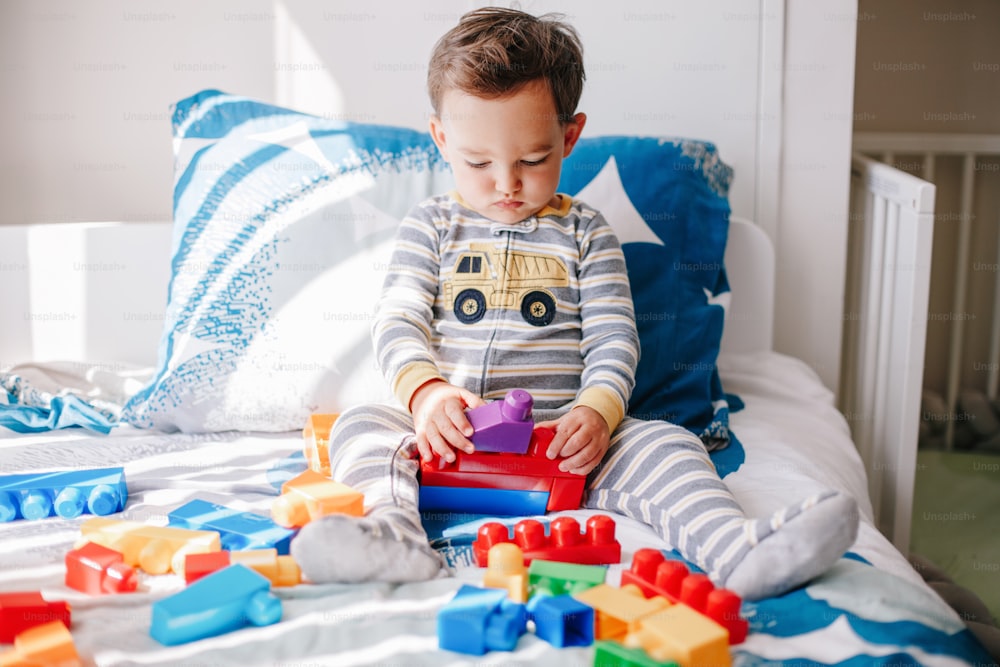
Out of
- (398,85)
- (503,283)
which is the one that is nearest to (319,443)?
(503,283)

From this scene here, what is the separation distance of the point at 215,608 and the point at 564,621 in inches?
11.6

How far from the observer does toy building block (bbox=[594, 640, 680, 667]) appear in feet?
2.39

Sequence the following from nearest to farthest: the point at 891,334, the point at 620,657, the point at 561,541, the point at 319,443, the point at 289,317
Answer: the point at 620,657 < the point at 561,541 < the point at 319,443 < the point at 289,317 < the point at 891,334

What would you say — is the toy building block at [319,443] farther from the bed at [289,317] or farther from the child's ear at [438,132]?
the child's ear at [438,132]

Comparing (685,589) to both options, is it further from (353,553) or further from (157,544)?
(157,544)

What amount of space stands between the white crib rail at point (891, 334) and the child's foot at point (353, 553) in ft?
2.99

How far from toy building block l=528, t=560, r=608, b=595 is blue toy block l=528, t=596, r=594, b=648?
53mm

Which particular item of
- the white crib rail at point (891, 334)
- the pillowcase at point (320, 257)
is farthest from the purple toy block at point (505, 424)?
the white crib rail at point (891, 334)

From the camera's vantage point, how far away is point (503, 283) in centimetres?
127

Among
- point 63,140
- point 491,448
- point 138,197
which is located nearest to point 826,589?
point 491,448

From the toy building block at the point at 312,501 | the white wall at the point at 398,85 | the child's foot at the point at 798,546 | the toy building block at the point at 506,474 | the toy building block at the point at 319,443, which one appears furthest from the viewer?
the white wall at the point at 398,85

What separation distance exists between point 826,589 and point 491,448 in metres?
0.38

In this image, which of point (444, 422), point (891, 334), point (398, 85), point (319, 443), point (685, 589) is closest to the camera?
point (685, 589)

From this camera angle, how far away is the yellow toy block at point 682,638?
2.41 feet
